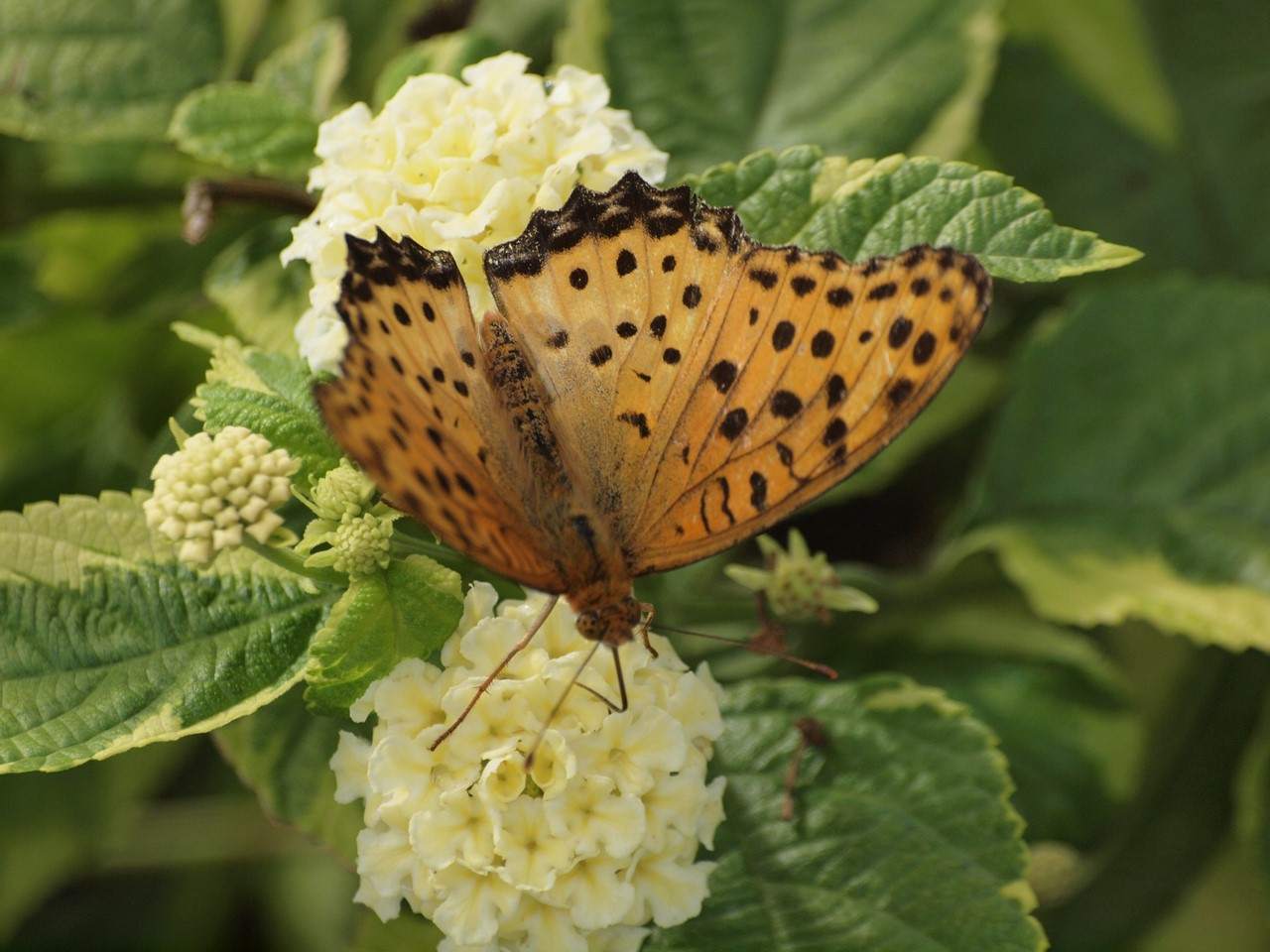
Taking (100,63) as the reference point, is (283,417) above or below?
below

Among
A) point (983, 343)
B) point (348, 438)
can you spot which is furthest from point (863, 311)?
point (983, 343)

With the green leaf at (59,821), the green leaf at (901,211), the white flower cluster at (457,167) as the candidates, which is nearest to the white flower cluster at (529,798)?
the white flower cluster at (457,167)

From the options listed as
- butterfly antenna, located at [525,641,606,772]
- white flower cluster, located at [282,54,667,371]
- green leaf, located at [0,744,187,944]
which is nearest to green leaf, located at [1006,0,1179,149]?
white flower cluster, located at [282,54,667,371]

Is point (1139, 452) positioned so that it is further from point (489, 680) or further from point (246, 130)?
point (246, 130)

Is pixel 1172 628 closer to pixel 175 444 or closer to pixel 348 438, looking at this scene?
pixel 348 438

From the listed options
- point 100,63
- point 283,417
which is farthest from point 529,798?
point 100,63

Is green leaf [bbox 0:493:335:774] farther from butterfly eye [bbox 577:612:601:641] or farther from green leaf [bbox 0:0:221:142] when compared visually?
green leaf [bbox 0:0:221:142]
